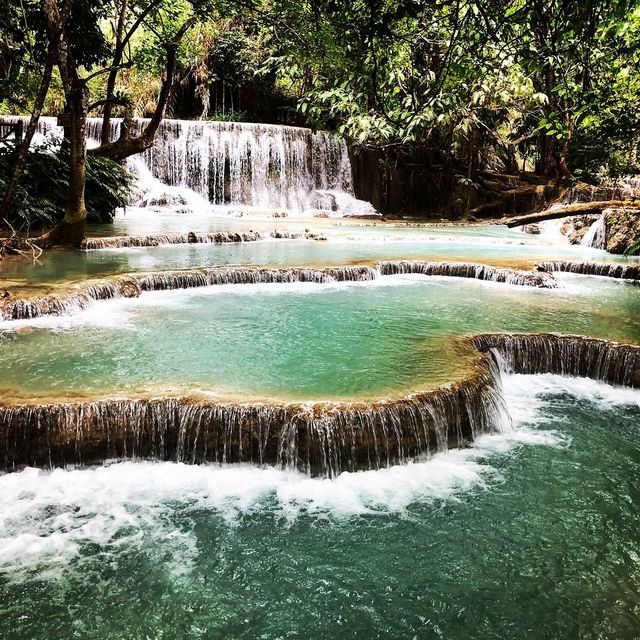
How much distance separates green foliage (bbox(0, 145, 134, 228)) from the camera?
11516 millimetres

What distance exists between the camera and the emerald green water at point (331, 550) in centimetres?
303

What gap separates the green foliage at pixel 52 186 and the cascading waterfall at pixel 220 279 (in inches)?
149

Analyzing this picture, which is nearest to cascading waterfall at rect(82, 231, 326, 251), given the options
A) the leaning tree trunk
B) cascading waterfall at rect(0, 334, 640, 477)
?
the leaning tree trunk

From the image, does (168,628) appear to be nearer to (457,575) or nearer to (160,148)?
(457,575)

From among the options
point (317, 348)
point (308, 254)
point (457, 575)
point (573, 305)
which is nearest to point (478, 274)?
point (573, 305)

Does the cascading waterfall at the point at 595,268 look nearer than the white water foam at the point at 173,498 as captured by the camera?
No

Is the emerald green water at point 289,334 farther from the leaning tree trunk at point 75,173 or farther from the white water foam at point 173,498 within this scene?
the leaning tree trunk at point 75,173

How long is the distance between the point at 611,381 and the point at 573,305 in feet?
7.90

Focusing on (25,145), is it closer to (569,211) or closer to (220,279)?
(220,279)

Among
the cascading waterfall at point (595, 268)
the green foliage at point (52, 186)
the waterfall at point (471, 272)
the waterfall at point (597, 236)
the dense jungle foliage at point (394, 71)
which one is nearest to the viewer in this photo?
the dense jungle foliage at point (394, 71)

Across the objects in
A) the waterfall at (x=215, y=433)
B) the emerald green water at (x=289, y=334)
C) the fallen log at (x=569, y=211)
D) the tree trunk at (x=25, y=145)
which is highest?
the tree trunk at (x=25, y=145)

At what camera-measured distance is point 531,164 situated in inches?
1041

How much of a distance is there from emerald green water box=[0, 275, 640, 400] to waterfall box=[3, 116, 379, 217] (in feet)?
40.8

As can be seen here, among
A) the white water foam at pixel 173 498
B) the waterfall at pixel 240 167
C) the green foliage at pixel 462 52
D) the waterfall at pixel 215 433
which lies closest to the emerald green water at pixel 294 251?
the waterfall at pixel 240 167
